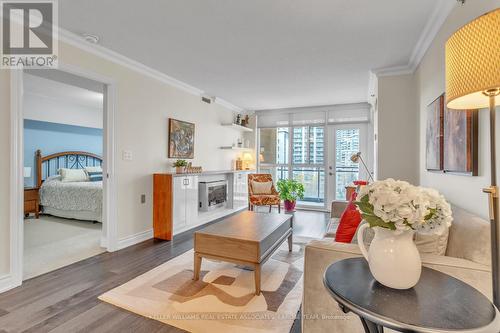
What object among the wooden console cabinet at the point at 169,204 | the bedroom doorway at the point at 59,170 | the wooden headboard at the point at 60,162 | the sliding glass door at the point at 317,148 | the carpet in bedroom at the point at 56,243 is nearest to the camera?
the bedroom doorway at the point at 59,170

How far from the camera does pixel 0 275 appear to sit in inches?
84.2

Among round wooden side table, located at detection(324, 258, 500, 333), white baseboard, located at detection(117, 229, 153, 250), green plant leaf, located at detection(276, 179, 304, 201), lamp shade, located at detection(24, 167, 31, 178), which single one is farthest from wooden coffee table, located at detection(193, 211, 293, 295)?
lamp shade, located at detection(24, 167, 31, 178)

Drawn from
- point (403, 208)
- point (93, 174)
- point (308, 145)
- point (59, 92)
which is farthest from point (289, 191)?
point (59, 92)

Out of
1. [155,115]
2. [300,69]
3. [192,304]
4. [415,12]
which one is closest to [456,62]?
[415,12]

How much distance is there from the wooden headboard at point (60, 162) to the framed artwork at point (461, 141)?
654 centimetres

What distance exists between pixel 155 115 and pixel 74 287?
7.86 ft

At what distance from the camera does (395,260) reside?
1007 millimetres

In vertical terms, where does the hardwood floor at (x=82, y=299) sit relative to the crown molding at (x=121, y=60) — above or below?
below

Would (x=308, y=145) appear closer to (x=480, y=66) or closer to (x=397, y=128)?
(x=397, y=128)

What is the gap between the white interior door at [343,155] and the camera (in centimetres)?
550

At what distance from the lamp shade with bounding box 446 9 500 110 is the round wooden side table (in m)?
0.75

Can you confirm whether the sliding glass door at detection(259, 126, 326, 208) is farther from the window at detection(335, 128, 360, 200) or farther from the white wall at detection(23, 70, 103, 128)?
the white wall at detection(23, 70, 103, 128)

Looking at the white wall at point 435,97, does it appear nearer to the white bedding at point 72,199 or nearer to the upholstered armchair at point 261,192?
the upholstered armchair at point 261,192

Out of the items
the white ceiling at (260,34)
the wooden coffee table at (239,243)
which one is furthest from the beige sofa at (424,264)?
the white ceiling at (260,34)
